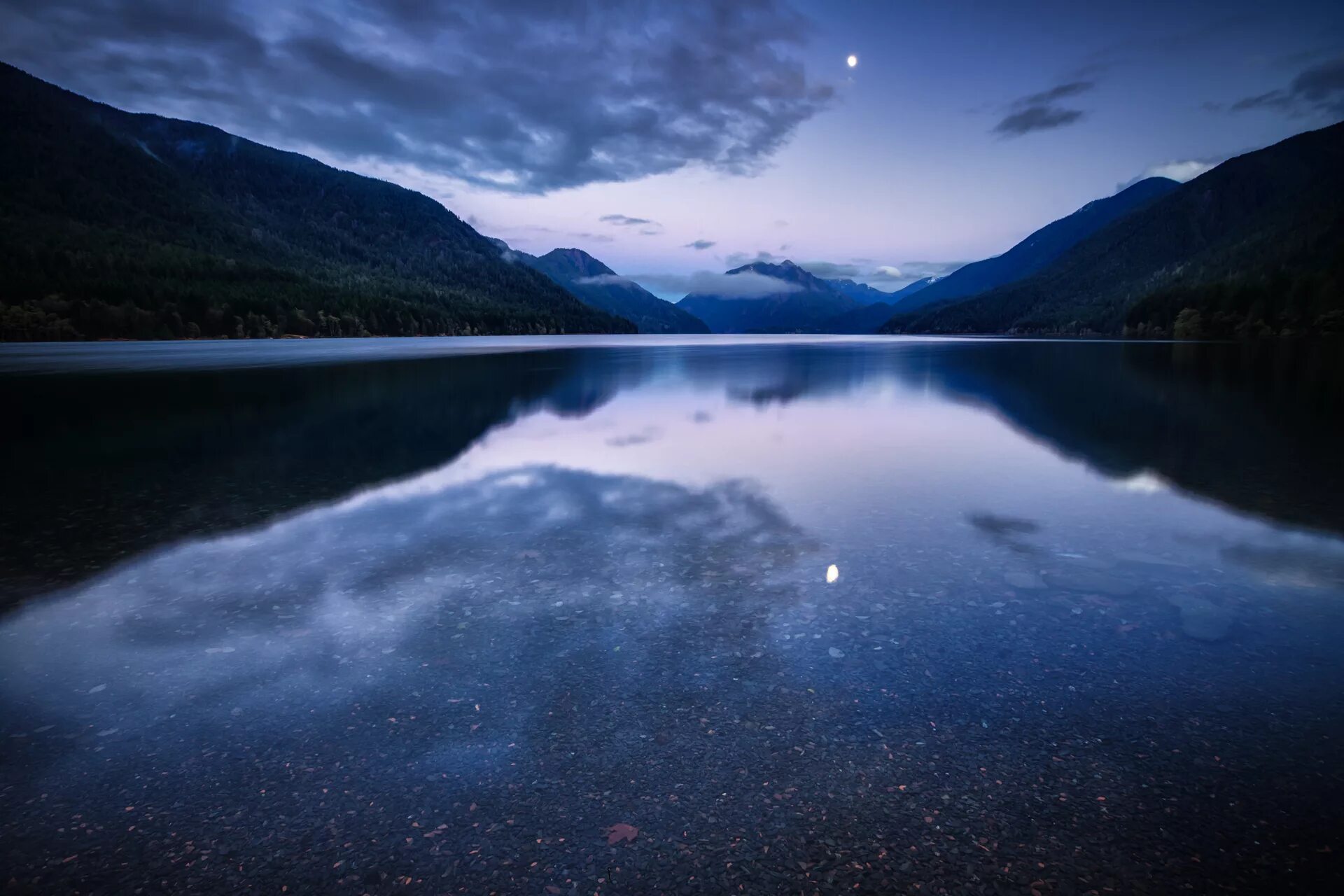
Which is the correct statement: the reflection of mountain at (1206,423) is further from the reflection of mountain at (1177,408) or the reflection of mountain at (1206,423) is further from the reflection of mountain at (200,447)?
the reflection of mountain at (200,447)

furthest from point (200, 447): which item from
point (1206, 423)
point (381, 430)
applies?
point (1206, 423)

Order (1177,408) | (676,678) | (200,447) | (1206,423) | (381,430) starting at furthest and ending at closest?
(1177,408)
(1206,423)
(381,430)
(200,447)
(676,678)

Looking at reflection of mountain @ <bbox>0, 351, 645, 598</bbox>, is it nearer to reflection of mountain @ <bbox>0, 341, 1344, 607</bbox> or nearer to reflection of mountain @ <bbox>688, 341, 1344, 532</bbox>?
reflection of mountain @ <bbox>0, 341, 1344, 607</bbox>

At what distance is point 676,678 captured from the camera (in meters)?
6.87

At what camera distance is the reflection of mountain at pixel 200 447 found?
41.4ft

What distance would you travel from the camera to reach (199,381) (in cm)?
4688

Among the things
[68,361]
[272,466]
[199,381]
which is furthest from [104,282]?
[272,466]

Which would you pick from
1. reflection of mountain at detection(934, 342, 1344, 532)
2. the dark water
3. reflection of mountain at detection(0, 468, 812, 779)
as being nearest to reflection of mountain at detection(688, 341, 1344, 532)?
reflection of mountain at detection(934, 342, 1344, 532)

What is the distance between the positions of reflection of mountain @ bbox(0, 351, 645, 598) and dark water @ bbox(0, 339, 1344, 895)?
0.21 meters

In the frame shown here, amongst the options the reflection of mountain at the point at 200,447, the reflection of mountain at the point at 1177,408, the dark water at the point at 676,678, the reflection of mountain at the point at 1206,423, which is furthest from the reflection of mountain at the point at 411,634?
the reflection of mountain at the point at 1177,408

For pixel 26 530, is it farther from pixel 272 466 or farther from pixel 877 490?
pixel 877 490

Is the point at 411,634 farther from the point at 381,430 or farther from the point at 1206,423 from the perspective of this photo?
the point at 1206,423

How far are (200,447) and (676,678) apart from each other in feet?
72.5

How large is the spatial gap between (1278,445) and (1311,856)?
2228cm
